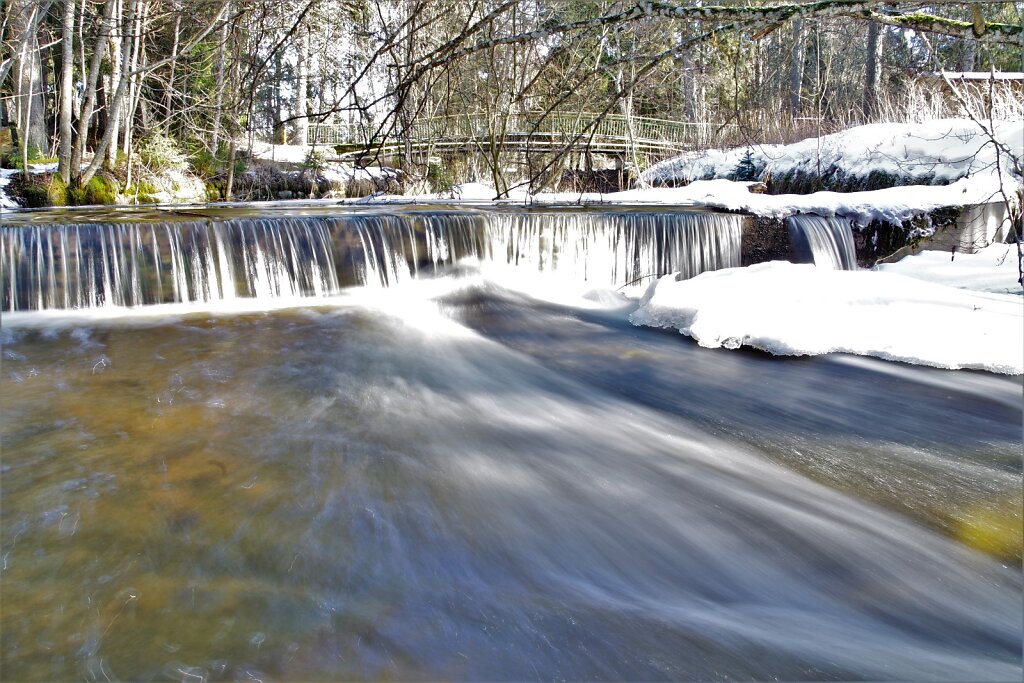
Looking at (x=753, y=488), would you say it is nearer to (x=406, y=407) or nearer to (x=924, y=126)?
(x=406, y=407)

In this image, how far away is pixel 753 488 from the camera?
10.1 ft

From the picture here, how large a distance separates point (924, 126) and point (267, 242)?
1101 centimetres

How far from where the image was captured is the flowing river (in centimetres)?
192

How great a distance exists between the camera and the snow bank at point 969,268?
6751 mm

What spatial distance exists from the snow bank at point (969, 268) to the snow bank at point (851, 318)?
947 mm

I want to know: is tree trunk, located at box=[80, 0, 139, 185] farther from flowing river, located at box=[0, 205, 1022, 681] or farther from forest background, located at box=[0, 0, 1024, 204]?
flowing river, located at box=[0, 205, 1022, 681]

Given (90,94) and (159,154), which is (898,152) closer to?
(90,94)

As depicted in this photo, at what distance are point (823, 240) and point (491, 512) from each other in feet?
21.9

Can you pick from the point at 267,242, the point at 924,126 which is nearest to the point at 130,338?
the point at 267,242

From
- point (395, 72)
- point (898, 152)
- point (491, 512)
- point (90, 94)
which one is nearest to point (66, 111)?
point (90, 94)

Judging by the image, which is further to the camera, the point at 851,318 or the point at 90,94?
the point at 90,94

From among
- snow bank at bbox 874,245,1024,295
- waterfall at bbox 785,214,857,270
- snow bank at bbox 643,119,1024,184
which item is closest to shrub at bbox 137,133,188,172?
snow bank at bbox 643,119,1024,184

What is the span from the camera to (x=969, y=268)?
7484mm

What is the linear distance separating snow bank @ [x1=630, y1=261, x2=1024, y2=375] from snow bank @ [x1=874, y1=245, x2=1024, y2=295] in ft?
3.11
